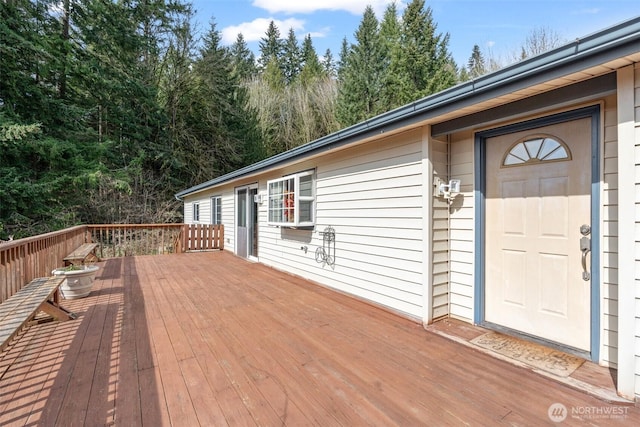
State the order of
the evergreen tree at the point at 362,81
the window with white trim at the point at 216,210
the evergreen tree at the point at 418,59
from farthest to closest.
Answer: the evergreen tree at the point at 362,81, the evergreen tree at the point at 418,59, the window with white trim at the point at 216,210

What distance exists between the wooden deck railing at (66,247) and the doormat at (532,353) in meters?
4.34

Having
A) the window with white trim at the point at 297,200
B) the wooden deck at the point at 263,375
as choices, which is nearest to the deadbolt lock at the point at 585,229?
the wooden deck at the point at 263,375

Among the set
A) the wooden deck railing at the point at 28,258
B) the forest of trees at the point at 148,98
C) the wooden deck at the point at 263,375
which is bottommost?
the wooden deck at the point at 263,375

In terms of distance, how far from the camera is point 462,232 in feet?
10.2

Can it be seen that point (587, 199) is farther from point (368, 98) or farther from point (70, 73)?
point (70, 73)

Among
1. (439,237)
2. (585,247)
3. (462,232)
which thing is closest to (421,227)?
(439,237)

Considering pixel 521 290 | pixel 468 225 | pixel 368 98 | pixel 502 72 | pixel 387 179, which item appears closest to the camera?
pixel 502 72

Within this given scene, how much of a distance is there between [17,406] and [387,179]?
348cm

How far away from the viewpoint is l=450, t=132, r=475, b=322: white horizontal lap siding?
119 inches

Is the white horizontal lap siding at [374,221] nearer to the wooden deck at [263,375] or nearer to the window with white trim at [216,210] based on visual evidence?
the wooden deck at [263,375]

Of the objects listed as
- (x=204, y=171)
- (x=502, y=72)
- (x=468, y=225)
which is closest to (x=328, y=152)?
(x=468, y=225)

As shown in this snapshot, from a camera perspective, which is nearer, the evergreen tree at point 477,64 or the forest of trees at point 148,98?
the forest of trees at point 148,98

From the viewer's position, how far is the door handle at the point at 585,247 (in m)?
2.21

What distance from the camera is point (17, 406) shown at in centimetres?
181
